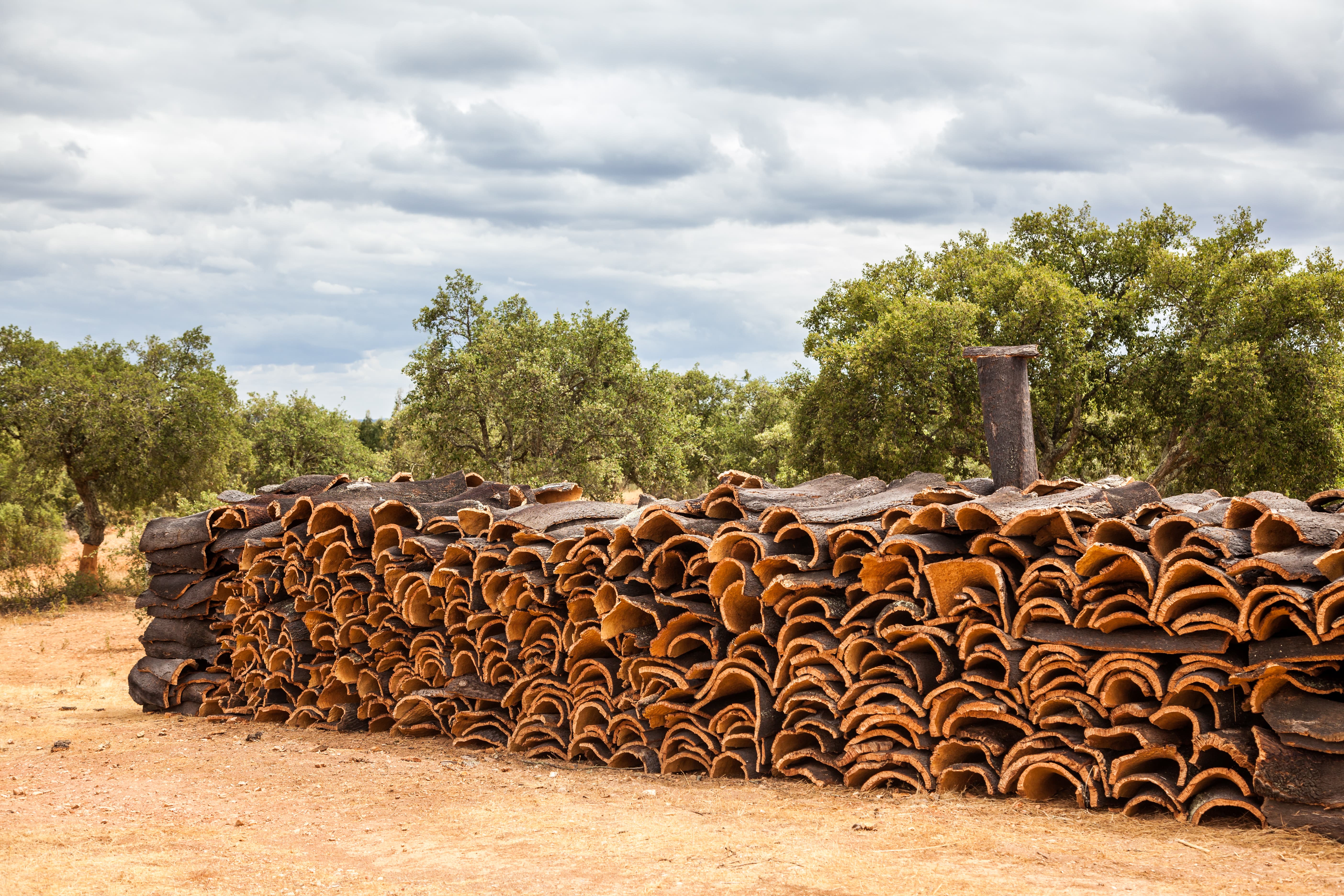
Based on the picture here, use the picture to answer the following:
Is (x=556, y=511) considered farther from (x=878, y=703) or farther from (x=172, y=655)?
(x=172, y=655)

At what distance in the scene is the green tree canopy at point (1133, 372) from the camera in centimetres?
1827

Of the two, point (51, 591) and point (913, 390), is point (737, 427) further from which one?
point (51, 591)

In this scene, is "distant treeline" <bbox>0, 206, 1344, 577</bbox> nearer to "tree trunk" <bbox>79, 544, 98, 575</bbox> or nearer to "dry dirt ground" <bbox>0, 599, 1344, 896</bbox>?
"tree trunk" <bbox>79, 544, 98, 575</bbox>

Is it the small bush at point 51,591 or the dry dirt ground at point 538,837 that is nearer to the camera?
the dry dirt ground at point 538,837

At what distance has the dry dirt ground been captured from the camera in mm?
3736

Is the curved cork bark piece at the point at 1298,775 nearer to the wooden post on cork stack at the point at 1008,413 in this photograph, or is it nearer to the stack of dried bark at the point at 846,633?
the stack of dried bark at the point at 846,633

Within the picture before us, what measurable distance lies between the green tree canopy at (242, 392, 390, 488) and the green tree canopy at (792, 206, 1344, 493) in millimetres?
15373

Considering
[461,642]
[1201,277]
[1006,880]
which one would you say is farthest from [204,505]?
[1201,277]

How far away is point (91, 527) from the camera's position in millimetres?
21234

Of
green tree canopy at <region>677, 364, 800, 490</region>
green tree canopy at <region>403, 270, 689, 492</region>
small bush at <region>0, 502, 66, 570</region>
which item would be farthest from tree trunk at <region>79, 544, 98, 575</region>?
green tree canopy at <region>677, 364, 800, 490</region>

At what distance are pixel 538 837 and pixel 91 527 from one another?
20.4 m

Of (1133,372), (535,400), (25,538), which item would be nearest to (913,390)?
(1133,372)

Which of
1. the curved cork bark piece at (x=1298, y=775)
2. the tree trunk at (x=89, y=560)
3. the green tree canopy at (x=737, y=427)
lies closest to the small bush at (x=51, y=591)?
the tree trunk at (x=89, y=560)

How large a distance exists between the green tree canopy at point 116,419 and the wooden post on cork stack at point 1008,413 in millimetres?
18658
